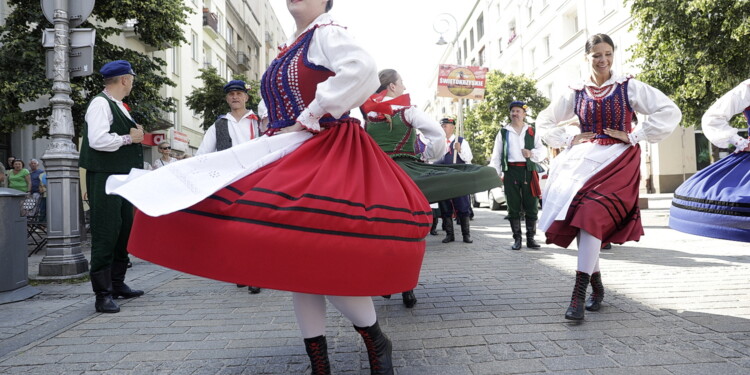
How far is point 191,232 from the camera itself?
2.11 meters

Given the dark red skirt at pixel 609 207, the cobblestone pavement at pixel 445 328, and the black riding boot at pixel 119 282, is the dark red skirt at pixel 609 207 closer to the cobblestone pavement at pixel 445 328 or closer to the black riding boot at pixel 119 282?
the cobblestone pavement at pixel 445 328

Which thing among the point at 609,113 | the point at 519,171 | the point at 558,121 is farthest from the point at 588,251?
the point at 519,171

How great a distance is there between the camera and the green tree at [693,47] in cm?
999

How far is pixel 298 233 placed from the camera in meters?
2.04

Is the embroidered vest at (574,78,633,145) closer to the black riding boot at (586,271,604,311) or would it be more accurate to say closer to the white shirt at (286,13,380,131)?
the black riding boot at (586,271,604,311)

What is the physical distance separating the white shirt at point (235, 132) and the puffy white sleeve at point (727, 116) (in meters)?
4.15

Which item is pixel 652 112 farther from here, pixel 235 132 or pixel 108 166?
pixel 108 166

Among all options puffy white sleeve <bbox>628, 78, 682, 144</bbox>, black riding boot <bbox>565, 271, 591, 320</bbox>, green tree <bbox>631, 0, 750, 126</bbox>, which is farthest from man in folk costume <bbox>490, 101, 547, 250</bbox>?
green tree <bbox>631, 0, 750, 126</bbox>

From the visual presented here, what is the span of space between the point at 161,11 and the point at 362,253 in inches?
429

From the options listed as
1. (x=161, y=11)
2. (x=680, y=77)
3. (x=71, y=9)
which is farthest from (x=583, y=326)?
(x=161, y=11)

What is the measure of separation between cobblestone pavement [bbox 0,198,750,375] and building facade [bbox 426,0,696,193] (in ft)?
30.8

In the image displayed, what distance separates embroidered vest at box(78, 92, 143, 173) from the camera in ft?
15.0

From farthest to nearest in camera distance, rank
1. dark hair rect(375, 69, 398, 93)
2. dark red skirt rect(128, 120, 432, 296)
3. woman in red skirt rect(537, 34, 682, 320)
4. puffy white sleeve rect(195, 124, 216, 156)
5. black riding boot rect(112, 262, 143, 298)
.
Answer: puffy white sleeve rect(195, 124, 216, 156)
black riding boot rect(112, 262, 143, 298)
dark hair rect(375, 69, 398, 93)
woman in red skirt rect(537, 34, 682, 320)
dark red skirt rect(128, 120, 432, 296)

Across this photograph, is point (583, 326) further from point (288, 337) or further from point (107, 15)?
point (107, 15)
